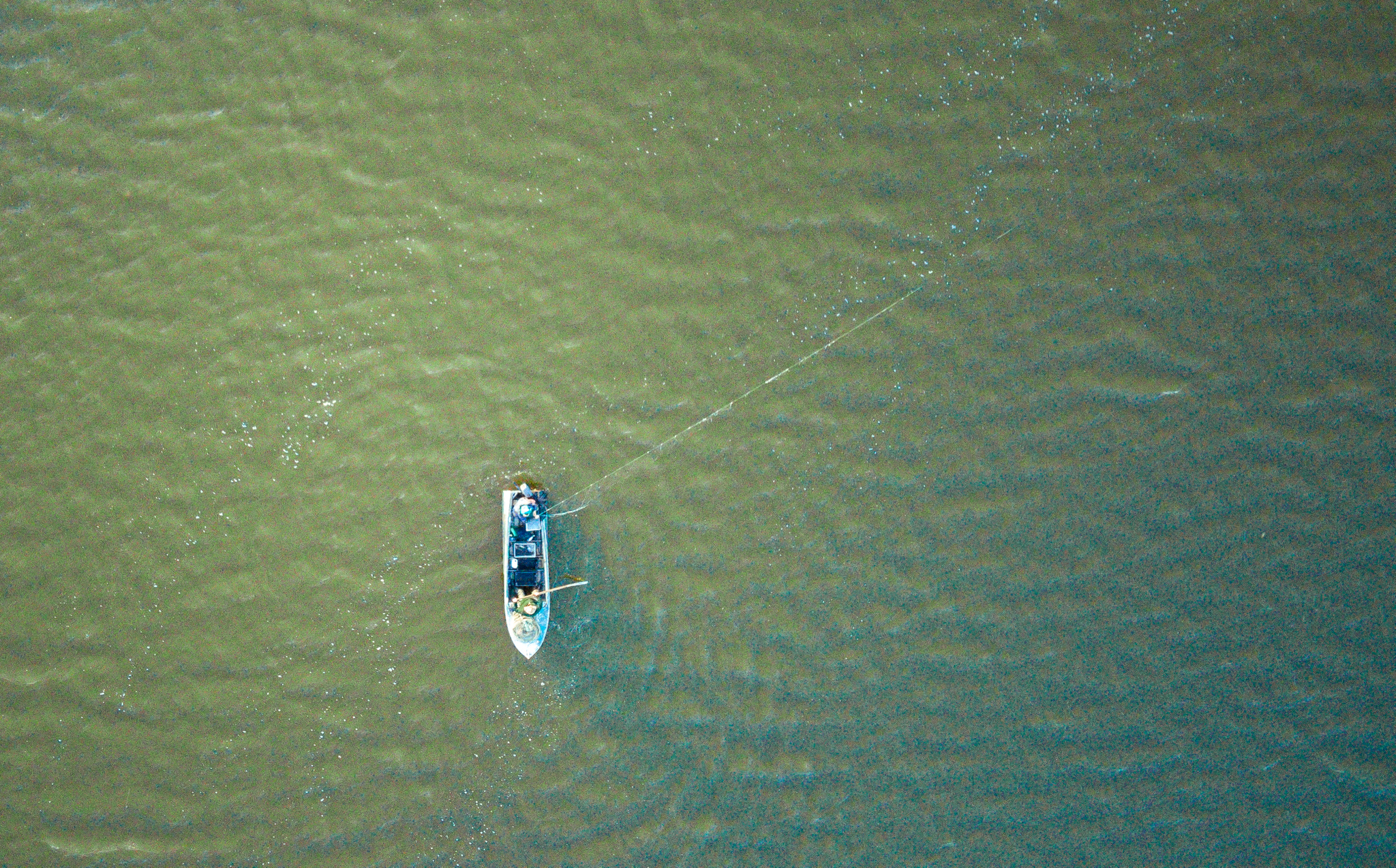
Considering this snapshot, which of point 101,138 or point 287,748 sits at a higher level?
point 101,138

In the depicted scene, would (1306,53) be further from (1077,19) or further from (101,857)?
(101,857)

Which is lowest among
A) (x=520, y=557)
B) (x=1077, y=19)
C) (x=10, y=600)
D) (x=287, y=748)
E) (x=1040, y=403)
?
(x=287, y=748)

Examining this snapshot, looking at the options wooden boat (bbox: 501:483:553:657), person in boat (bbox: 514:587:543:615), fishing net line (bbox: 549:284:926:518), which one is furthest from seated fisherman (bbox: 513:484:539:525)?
person in boat (bbox: 514:587:543:615)

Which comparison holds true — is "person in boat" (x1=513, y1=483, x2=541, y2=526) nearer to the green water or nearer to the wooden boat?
the wooden boat

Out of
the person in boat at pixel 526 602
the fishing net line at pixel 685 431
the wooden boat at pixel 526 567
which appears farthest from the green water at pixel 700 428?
the person in boat at pixel 526 602

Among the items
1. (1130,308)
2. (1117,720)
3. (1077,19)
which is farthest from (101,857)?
(1077,19)

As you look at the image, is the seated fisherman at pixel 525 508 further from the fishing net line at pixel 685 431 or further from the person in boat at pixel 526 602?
the person in boat at pixel 526 602
